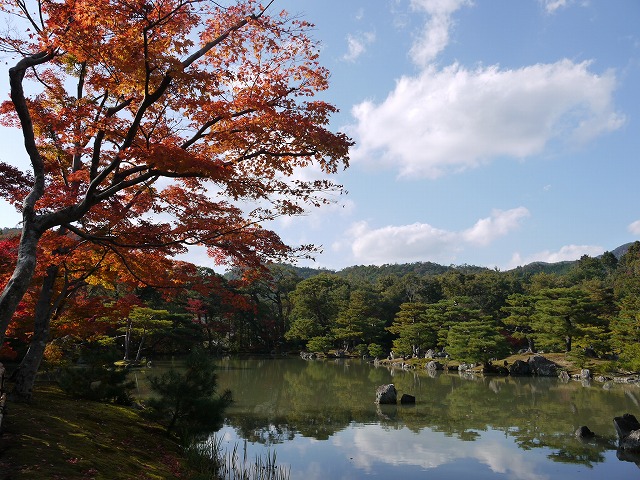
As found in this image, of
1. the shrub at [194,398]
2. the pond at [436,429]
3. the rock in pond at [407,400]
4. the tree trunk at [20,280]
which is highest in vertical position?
the tree trunk at [20,280]

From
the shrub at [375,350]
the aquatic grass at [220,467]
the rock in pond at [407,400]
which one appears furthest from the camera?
the shrub at [375,350]

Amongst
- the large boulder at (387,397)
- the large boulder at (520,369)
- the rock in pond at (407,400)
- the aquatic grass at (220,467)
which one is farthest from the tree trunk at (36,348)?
the large boulder at (520,369)

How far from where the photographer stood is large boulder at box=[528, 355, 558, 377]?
20433mm

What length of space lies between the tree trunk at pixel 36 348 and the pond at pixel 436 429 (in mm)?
3399

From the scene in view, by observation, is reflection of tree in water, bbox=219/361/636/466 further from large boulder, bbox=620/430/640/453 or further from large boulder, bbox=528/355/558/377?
large boulder, bbox=528/355/558/377

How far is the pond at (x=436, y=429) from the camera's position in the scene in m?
7.19

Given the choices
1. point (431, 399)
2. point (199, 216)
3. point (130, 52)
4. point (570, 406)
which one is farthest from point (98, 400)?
point (570, 406)

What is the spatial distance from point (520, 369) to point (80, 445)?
20777 mm

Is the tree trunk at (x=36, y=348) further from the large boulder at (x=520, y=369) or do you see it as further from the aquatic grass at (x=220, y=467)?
the large boulder at (x=520, y=369)

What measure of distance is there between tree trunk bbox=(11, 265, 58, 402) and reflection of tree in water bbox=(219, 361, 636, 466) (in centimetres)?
405

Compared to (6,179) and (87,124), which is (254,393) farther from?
(87,124)

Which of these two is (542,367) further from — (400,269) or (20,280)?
(400,269)

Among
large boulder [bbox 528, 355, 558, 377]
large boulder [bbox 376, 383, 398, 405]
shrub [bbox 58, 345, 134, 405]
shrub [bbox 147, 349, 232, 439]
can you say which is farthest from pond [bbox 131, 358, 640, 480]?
large boulder [bbox 528, 355, 558, 377]

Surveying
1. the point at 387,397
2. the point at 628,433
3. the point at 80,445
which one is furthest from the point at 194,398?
the point at 628,433
